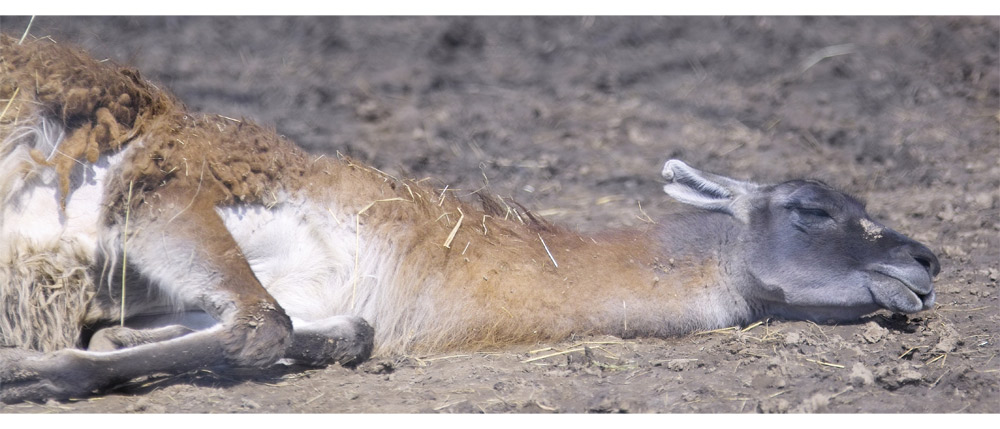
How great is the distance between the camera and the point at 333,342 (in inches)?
171

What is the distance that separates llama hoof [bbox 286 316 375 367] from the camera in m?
4.29

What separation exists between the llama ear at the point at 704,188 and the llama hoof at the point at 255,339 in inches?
88.9

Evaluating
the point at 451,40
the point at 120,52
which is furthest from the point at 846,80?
the point at 120,52

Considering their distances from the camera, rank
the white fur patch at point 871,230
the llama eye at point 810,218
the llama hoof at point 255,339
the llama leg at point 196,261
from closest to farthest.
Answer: the llama hoof at point 255,339 < the llama leg at point 196,261 < the white fur patch at point 871,230 < the llama eye at point 810,218

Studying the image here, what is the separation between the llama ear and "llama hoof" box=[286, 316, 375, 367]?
1849 millimetres

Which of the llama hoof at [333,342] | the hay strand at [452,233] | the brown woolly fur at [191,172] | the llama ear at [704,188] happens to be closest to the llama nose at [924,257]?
the llama ear at [704,188]

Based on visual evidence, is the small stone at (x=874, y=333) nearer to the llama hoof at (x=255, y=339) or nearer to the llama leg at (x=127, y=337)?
the llama hoof at (x=255, y=339)

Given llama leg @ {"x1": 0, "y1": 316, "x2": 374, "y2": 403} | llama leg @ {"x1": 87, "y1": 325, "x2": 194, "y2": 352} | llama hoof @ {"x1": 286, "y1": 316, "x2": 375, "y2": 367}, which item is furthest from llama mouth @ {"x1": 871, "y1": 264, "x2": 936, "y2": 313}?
llama leg @ {"x1": 87, "y1": 325, "x2": 194, "y2": 352}

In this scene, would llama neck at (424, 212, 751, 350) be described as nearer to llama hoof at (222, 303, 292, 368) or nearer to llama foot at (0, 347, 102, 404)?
llama hoof at (222, 303, 292, 368)

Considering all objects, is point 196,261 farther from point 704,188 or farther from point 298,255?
point 704,188

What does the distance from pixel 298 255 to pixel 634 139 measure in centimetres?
488

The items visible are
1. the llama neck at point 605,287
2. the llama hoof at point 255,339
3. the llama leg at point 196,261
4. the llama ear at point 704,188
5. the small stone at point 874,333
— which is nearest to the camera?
the llama hoof at point 255,339

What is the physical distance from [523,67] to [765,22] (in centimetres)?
303

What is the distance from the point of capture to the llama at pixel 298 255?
4.15 metres
